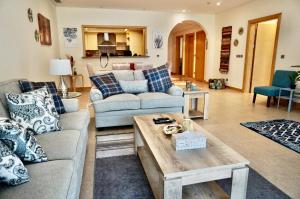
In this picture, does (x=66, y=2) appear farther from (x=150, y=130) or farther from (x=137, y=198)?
(x=137, y=198)

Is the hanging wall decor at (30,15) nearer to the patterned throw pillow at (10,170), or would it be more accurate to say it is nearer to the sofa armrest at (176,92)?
the sofa armrest at (176,92)

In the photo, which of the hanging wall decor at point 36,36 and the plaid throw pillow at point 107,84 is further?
the hanging wall decor at point 36,36

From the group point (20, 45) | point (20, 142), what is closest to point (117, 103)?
point (20, 45)

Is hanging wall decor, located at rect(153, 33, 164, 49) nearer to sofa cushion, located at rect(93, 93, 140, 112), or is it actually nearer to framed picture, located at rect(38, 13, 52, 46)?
framed picture, located at rect(38, 13, 52, 46)

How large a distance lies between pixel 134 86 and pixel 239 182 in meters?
2.45

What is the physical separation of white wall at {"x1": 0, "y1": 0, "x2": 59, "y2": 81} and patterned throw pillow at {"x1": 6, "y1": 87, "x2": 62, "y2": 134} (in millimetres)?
960

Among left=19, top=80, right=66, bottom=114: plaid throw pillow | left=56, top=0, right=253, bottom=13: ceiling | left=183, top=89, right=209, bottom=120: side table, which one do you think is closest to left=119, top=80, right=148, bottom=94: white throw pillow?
left=183, top=89, right=209, bottom=120: side table

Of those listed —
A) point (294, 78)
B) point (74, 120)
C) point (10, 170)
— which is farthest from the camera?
point (294, 78)

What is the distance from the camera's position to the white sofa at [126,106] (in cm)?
297

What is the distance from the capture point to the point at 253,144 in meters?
2.58

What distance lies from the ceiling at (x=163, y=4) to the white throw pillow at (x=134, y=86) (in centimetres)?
291

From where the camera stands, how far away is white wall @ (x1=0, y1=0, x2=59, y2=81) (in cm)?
253

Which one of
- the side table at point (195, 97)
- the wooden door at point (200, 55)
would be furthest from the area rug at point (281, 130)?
the wooden door at point (200, 55)

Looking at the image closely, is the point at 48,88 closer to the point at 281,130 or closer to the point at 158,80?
the point at 158,80
